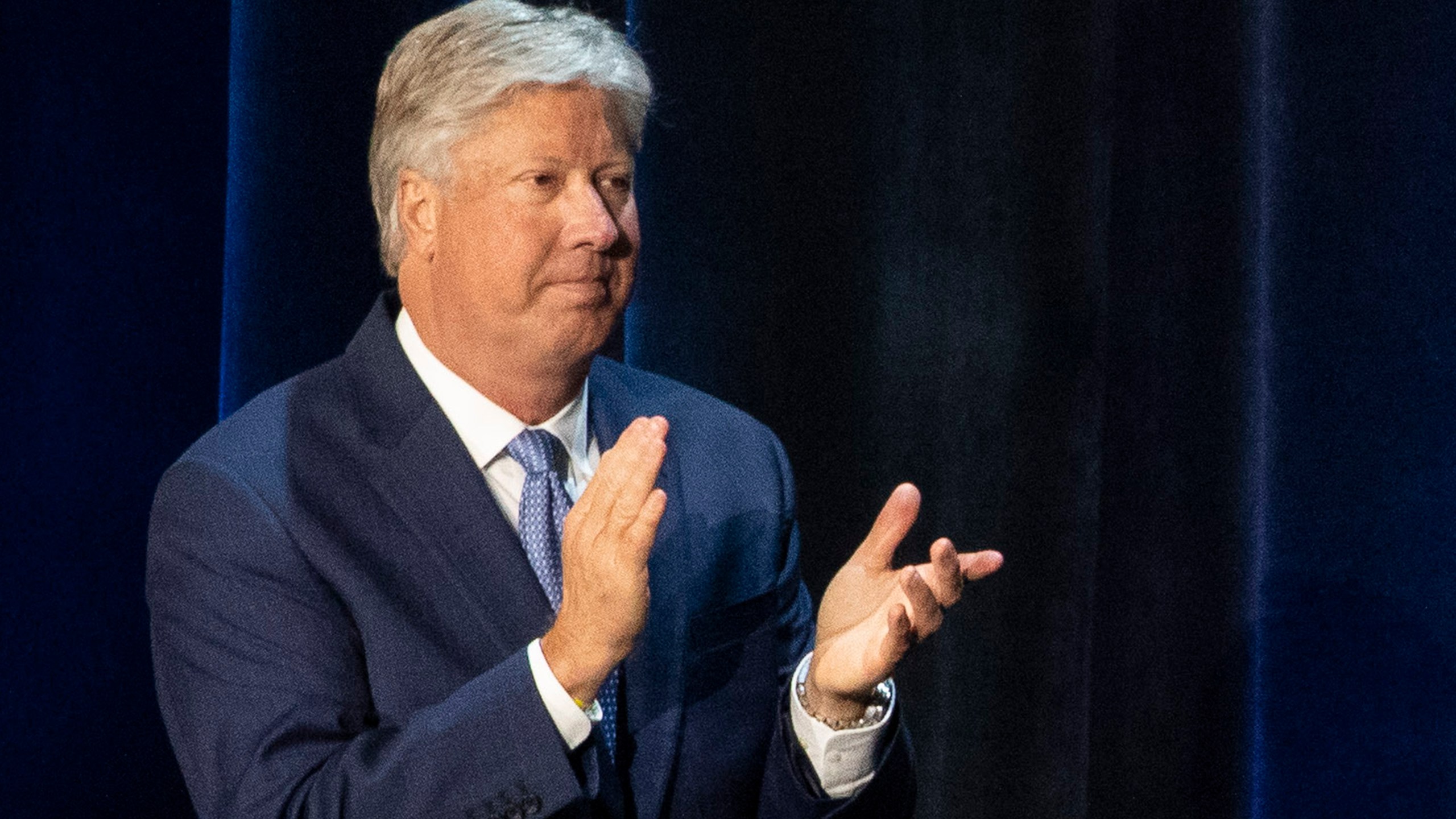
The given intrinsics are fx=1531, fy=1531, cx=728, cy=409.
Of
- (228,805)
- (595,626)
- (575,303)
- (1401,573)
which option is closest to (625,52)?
(575,303)

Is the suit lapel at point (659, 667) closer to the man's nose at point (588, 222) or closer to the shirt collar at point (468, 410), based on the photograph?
the shirt collar at point (468, 410)

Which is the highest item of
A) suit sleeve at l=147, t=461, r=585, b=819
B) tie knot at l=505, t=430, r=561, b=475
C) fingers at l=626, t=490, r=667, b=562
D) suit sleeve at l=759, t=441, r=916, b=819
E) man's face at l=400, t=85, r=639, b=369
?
man's face at l=400, t=85, r=639, b=369

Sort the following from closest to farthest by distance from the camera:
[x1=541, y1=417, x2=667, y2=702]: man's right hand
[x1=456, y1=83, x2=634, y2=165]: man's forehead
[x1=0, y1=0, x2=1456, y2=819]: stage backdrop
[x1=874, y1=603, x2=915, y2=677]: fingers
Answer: [x1=541, y1=417, x2=667, y2=702]: man's right hand < [x1=874, y1=603, x2=915, y2=677]: fingers < [x1=456, y1=83, x2=634, y2=165]: man's forehead < [x1=0, y1=0, x2=1456, y2=819]: stage backdrop

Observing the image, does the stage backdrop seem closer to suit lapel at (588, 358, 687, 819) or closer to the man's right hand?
Answer: suit lapel at (588, 358, 687, 819)

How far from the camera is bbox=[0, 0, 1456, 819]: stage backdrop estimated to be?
170 cm

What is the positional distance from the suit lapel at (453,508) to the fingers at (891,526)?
291mm

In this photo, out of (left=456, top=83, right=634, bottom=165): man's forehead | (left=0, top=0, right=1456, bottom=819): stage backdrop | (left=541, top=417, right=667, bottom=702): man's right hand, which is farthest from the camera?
(left=0, top=0, right=1456, bottom=819): stage backdrop

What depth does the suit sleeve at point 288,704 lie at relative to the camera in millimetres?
1122

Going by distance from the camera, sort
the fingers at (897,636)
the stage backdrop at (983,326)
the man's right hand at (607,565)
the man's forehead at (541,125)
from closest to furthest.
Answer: the man's right hand at (607,565), the fingers at (897,636), the man's forehead at (541,125), the stage backdrop at (983,326)

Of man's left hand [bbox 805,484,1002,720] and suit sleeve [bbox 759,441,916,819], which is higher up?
man's left hand [bbox 805,484,1002,720]

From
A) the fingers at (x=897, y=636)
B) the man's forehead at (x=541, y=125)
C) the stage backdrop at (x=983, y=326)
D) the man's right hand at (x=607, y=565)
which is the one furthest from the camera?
the stage backdrop at (x=983, y=326)

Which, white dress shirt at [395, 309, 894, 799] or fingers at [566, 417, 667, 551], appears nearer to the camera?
fingers at [566, 417, 667, 551]

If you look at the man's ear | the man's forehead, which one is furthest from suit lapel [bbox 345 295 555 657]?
the man's forehead

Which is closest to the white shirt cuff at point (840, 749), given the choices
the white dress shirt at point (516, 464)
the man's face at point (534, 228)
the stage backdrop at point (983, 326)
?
the white dress shirt at point (516, 464)
